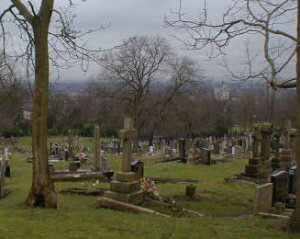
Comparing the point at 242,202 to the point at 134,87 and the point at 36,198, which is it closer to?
the point at 36,198

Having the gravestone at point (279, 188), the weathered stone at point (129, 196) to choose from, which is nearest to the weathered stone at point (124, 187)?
the weathered stone at point (129, 196)

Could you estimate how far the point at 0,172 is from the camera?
1483 cm

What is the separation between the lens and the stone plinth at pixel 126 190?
1134 centimetres

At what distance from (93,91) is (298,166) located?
4012 centimetres

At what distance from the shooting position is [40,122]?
9367 millimetres

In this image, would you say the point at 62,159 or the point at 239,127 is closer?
the point at 62,159

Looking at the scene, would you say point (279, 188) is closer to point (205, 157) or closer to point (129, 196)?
point (129, 196)

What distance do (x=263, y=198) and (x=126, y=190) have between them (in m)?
3.38

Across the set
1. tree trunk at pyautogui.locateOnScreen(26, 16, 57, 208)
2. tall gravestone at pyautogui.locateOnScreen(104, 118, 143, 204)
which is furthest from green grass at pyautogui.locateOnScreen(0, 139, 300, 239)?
tall gravestone at pyautogui.locateOnScreen(104, 118, 143, 204)

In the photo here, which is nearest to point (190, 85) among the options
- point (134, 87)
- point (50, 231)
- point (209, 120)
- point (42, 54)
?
point (134, 87)

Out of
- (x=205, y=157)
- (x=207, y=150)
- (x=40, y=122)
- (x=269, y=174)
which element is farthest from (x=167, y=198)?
(x=207, y=150)

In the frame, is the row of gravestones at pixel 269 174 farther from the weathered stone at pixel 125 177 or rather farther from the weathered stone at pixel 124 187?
the weathered stone at pixel 125 177

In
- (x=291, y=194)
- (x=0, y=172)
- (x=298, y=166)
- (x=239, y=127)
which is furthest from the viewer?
(x=239, y=127)

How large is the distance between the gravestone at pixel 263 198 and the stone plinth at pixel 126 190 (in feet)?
9.86
